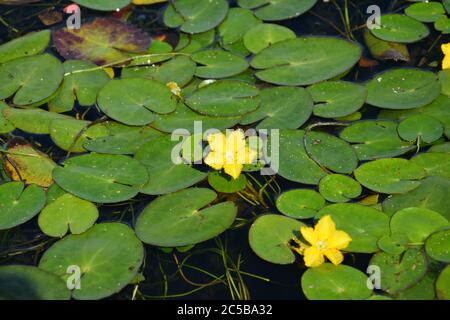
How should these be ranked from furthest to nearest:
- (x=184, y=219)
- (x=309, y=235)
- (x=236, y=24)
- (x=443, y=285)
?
1. (x=236, y=24)
2. (x=184, y=219)
3. (x=309, y=235)
4. (x=443, y=285)

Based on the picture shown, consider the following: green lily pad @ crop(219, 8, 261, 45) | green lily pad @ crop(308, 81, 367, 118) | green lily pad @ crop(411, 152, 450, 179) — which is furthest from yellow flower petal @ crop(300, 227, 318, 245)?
green lily pad @ crop(219, 8, 261, 45)

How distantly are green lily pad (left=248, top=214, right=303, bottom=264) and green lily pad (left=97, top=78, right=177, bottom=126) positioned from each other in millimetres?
806

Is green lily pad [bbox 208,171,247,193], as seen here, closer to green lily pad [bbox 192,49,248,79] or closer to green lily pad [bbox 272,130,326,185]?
green lily pad [bbox 272,130,326,185]

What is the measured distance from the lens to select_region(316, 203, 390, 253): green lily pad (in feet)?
8.03

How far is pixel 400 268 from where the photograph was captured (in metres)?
2.35

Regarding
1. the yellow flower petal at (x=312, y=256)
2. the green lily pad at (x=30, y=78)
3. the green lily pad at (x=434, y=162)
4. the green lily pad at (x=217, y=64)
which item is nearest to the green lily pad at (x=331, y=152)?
the green lily pad at (x=434, y=162)

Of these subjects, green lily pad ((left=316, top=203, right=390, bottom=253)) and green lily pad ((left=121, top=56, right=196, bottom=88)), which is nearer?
green lily pad ((left=316, top=203, right=390, bottom=253))

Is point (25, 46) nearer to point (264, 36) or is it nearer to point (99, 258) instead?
point (264, 36)

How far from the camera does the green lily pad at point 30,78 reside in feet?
10.3

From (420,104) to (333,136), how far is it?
497 mm

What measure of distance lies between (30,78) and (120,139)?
0.70m

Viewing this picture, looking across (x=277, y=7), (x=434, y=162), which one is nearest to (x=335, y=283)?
(x=434, y=162)

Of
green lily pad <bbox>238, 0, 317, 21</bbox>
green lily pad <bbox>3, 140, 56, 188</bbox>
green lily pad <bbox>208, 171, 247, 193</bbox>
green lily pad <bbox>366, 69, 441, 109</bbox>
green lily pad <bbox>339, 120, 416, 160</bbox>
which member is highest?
green lily pad <bbox>238, 0, 317, 21</bbox>
